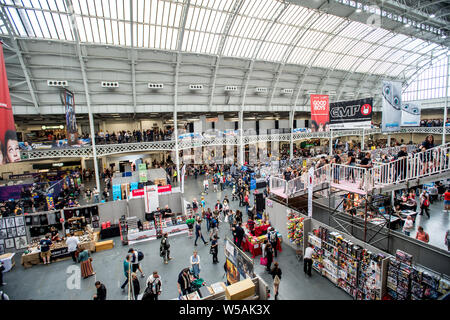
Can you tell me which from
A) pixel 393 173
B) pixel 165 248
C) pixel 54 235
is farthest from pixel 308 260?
pixel 54 235

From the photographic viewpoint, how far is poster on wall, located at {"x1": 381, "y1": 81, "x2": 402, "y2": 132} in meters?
11.3

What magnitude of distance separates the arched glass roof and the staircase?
49.0ft

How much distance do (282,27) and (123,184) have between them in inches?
770

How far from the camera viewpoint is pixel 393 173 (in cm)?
715

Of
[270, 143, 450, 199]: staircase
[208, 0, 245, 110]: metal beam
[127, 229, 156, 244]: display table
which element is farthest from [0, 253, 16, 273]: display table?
[208, 0, 245, 110]: metal beam

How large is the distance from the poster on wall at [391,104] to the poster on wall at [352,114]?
4.36 ft

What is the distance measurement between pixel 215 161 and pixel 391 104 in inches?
850

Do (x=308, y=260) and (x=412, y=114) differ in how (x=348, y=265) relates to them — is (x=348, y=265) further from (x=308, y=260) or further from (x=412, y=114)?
(x=412, y=114)

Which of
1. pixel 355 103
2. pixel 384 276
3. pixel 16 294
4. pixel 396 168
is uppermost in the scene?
pixel 355 103

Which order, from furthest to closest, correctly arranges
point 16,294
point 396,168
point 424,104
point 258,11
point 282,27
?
point 424,104
point 282,27
point 258,11
point 16,294
point 396,168

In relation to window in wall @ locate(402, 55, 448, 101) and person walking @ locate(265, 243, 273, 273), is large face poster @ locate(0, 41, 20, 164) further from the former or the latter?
window in wall @ locate(402, 55, 448, 101)

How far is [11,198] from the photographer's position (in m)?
17.4
